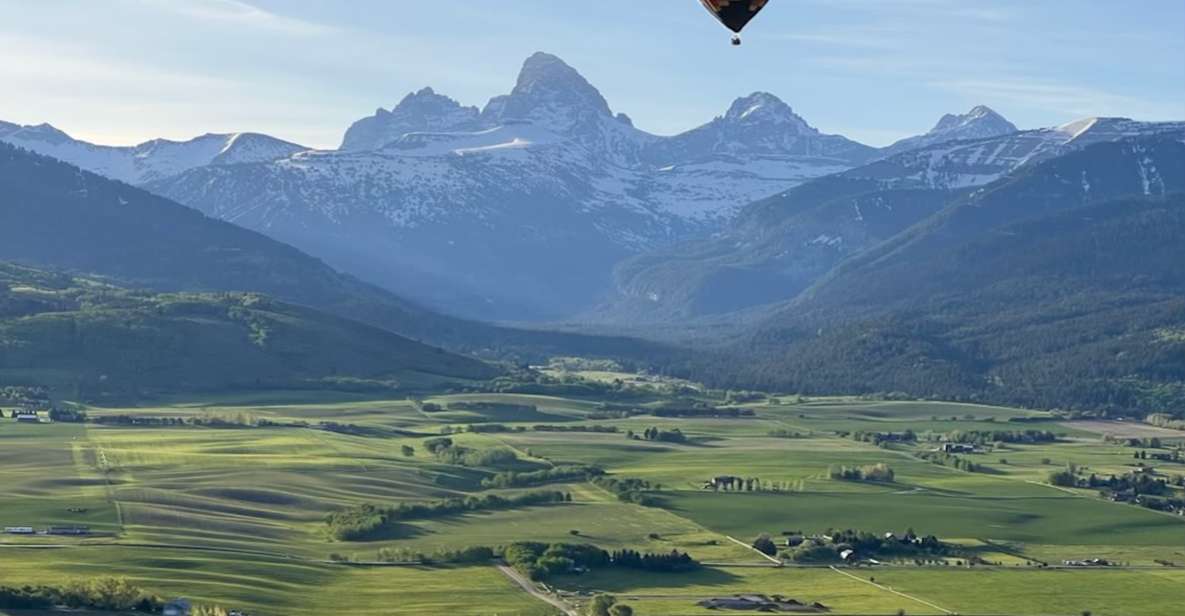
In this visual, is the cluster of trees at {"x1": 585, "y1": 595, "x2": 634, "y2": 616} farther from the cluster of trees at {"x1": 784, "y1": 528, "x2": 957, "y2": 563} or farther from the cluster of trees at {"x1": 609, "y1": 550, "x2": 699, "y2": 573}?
the cluster of trees at {"x1": 784, "y1": 528, "x2": 957, "y2": 563}

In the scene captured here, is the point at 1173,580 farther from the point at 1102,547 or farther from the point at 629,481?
the point at 629,481

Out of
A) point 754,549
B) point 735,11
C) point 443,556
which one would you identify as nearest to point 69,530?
point 443,556

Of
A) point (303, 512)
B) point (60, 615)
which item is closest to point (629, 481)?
point (303, 512)

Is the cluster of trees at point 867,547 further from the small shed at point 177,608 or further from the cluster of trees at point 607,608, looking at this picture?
the small shed at point 177,608

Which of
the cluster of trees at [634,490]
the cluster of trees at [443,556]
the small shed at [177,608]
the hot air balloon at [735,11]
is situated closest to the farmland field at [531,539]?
the cluster of trees at [634,490]

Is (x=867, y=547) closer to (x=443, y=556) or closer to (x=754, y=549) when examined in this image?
(x=754, y=549)
